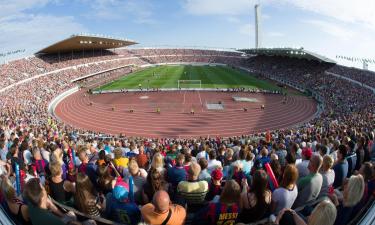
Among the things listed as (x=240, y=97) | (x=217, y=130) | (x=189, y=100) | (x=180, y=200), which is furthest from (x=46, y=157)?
(x=240, y=97)

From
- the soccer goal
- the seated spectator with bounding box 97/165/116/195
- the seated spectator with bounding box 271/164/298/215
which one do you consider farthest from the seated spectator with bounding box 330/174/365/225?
the soccer goal

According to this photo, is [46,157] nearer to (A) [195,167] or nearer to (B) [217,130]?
(A) [195,167]

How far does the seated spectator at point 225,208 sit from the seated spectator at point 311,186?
149 cm

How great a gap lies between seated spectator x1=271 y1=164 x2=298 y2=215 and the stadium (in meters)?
0.02

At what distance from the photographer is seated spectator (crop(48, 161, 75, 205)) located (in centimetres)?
542

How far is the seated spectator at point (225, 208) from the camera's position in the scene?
4.13 metres

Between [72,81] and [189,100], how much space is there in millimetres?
28536

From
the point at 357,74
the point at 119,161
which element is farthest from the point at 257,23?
the point at 119,161

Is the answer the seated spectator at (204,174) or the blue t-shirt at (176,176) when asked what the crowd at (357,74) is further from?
the blue t-shirt at (176,176)

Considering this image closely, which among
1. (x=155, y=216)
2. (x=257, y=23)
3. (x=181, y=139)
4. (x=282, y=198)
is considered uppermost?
(x=257, y=23)

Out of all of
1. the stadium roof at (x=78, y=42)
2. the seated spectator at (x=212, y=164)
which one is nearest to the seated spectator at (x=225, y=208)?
the seated spectator at (x=212, y=164)

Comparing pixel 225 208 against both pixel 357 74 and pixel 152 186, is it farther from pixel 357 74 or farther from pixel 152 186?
pixel 357 74

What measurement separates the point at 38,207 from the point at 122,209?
43.7 inches

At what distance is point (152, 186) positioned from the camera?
527 centimetres
